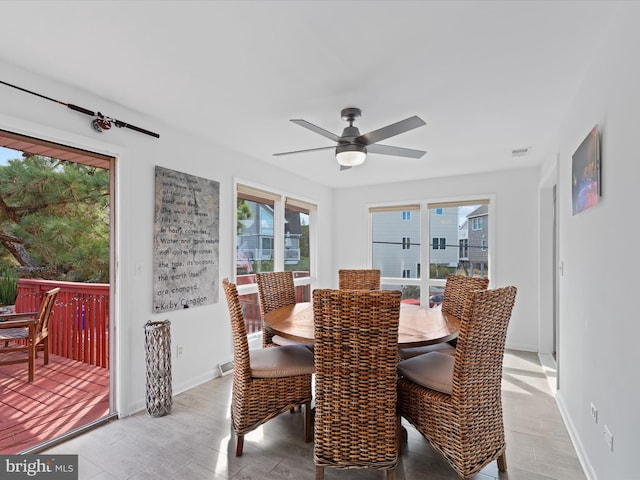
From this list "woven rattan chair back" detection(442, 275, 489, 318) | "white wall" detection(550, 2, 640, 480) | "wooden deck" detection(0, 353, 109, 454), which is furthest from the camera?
"woven rattan chair back" detection(442, 275, 489, 318)

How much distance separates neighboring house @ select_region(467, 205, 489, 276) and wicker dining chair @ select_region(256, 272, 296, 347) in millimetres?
2918

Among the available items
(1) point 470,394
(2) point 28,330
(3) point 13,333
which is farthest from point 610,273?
(3) point 13,333

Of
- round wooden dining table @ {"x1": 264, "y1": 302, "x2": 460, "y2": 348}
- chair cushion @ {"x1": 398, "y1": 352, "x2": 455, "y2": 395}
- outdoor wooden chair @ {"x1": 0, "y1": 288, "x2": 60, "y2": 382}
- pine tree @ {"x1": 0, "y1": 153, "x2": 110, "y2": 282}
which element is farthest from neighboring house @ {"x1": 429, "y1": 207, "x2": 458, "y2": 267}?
outdoor wooden chair @ {"x1": 0, "y1": 288, "x2": 60, "y2": 382}

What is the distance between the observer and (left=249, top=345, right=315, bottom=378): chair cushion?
2266 millimetres

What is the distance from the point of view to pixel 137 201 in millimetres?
2863

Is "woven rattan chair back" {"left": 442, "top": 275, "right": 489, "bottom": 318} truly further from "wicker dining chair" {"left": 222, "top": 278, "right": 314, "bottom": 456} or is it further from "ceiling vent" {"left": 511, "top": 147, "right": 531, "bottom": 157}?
"ceiling vent" {"left": 511, "top": 147, "right": 531, "bottom": 157}

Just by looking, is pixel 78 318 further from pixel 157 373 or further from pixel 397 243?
pixel 397 243

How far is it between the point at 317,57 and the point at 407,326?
1.79 metres

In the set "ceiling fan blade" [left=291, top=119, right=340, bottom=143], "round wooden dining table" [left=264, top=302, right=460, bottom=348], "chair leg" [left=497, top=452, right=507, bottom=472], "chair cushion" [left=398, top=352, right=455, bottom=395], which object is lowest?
"chair leg" [left=497, top=452, right=507, bottom=472]

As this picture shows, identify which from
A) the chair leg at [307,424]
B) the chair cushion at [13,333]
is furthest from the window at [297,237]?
the chair cushion at [13,333]

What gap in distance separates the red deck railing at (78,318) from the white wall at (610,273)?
164 inches

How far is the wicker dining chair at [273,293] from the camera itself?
3.04m

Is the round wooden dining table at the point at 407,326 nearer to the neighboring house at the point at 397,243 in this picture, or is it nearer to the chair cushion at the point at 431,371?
the chair cushion at the point at 431,371

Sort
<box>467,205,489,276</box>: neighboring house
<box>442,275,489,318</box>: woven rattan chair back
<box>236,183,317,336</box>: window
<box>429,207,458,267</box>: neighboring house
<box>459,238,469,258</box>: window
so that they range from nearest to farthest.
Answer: <box>442,275,489,318</box>: woven rattan chair back
<box>236,183,317,336</box>: window
<box>467,205,489,276</box>: neighboring house
<box>459,238,469,258</box>: window
<box>429,207,458,267</box>: neighboring house
